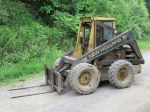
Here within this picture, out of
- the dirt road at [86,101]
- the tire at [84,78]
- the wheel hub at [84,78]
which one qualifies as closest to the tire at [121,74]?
the dirt road at [86,101]

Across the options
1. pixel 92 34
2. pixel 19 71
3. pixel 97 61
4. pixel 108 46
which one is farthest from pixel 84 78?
pixel 19 71

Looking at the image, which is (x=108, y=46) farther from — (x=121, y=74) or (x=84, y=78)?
(x=84, y=78)

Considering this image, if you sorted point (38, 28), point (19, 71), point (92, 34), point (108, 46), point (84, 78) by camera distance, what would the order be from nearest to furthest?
point (84, 78) → point (108, 46) → point (92, 34) → point (19, 71) → point (38, 28)

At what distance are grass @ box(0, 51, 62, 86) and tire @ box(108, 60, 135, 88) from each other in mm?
3220

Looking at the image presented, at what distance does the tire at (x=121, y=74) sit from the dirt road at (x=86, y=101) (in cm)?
18

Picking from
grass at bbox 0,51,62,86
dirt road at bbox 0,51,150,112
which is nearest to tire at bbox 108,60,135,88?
dirt road at bbox 0,51,150,112

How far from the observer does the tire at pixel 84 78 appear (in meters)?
6.57

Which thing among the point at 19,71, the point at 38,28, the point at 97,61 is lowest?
the point at 19,71

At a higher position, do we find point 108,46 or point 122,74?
point 108,46

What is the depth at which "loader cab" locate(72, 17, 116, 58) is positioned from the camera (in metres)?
7.24

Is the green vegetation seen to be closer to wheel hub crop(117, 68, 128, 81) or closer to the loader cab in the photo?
the loader cab

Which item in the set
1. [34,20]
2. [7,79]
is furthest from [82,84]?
[34,20]

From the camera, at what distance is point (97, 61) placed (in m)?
7.25

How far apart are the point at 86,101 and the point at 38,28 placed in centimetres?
694
